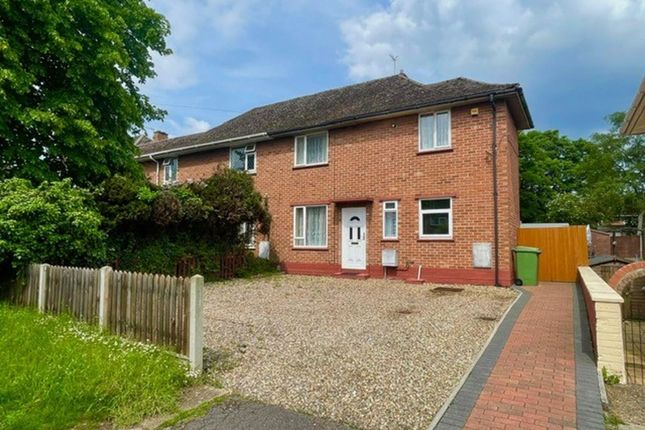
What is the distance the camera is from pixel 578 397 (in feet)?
13.3

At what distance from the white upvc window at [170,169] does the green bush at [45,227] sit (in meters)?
11.8

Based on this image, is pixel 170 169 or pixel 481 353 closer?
pixel 481 353

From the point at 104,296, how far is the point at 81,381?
90.0 inches

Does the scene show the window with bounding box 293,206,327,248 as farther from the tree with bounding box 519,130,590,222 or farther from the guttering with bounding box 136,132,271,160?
the tree with bounding box 519,130,590,222

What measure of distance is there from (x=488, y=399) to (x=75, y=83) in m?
12.5

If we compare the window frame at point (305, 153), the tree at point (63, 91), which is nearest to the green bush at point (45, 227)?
the tree at point (63, 91)

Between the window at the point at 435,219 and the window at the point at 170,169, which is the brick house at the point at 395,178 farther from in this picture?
the window at the point at 170,169

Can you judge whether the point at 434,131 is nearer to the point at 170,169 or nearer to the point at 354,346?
the point at 354,346

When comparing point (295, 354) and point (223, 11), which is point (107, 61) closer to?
point (223, 11)

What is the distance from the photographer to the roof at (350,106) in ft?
Result: 41.9

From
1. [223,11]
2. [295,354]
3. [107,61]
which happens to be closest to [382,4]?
[223,11]

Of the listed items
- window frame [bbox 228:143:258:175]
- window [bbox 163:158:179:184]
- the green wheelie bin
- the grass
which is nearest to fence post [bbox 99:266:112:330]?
the grass

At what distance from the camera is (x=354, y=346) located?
584 centimetres

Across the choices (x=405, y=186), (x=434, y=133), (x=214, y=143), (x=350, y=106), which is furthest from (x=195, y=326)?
(x=214, y=143)
